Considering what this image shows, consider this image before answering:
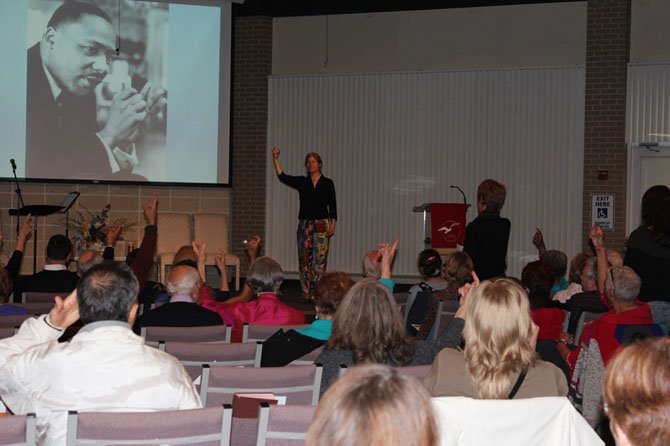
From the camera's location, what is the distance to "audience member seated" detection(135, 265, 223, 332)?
484cm

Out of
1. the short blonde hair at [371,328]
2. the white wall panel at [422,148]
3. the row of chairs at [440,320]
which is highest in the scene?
the white wall panel at [422,148]

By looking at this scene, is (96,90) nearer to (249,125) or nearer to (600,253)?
(249,125)

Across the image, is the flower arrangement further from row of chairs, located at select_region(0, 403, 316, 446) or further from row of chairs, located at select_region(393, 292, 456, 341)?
row of chairs, located at select_region(0, 403, 316, 446)

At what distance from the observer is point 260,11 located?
12.9 meters

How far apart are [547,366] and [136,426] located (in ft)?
4.73

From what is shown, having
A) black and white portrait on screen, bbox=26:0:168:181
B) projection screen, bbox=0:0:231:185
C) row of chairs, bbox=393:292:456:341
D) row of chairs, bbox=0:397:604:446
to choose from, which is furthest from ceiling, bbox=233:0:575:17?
row of chairs, bbox=0:397:604:446

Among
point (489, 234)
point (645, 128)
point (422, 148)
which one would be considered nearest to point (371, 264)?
point (489, 234)

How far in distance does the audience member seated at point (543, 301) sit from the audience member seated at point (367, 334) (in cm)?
180

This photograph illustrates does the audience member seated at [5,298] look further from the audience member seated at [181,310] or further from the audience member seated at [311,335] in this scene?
the audience member seated at [311,335]

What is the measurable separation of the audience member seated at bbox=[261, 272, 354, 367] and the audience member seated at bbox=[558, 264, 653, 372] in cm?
120

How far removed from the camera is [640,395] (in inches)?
59.6

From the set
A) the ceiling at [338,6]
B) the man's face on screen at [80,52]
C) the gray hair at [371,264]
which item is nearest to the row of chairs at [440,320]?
the gray hair at [371,264]

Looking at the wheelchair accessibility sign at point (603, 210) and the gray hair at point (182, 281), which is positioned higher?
the wheelchair accessibility sign at point (603, 210)

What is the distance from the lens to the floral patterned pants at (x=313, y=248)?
9852 millimetres
